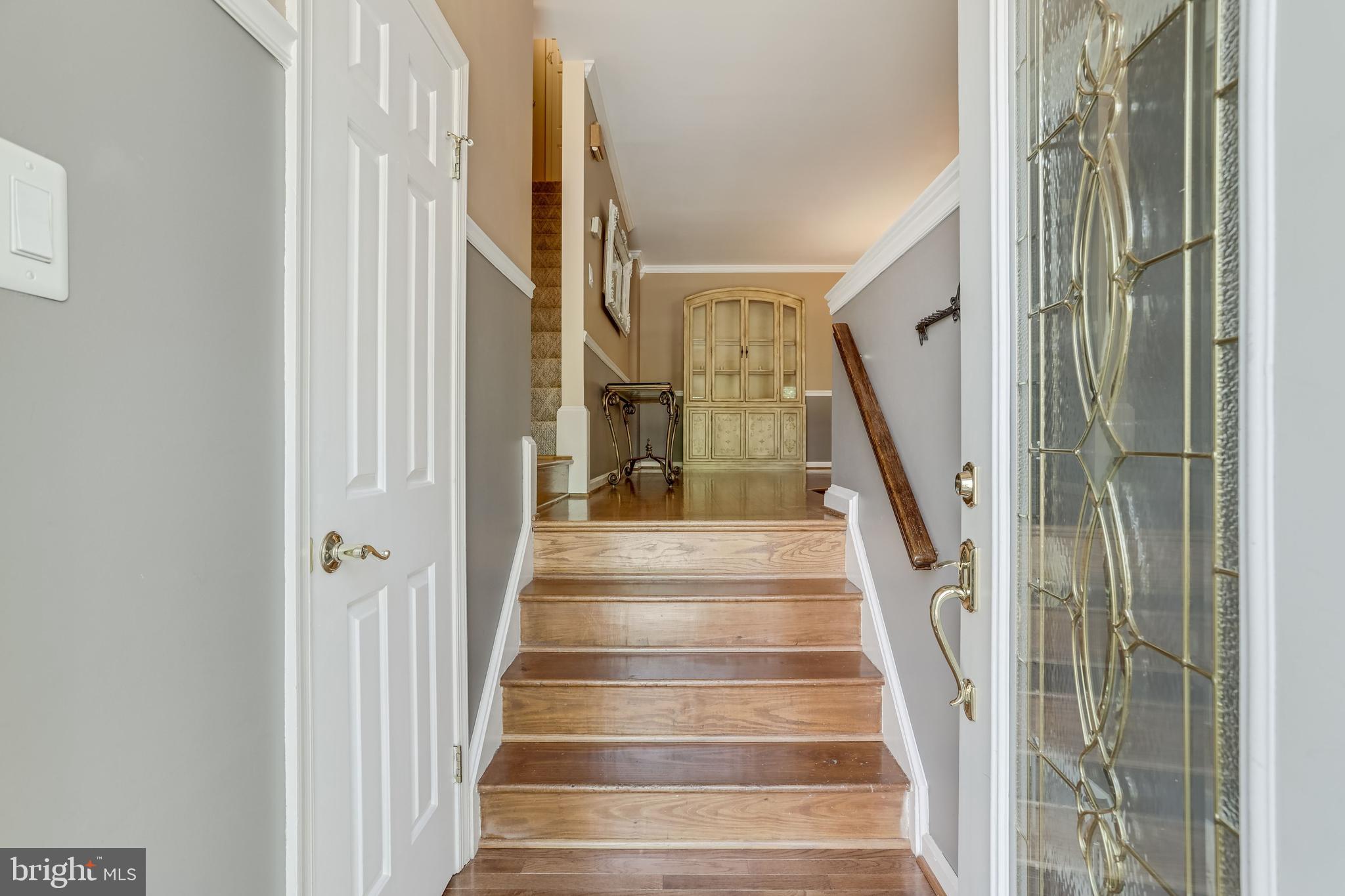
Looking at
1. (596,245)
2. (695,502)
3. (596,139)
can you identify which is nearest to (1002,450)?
(695,502)

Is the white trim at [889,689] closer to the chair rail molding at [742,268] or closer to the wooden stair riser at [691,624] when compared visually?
the wooden stair riser at [691,624]

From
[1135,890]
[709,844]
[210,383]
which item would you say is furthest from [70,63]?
[709,844]

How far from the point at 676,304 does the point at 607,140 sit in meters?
3.47

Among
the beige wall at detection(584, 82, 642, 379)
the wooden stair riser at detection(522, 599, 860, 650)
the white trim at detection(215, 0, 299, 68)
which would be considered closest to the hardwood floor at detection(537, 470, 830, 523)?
the wooden stair riser at detection(522, 599, 860, 650)

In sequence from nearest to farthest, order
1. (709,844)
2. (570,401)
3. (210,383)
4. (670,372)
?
1. (210,383)
2. (709,844)
3. (570,401)
4. (670,372)

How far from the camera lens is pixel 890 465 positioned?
186cm

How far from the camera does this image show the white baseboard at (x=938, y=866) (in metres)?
1.54

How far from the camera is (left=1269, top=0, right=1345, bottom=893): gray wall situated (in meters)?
0.42

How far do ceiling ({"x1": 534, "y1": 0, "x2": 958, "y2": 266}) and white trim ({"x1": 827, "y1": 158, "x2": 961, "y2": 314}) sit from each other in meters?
1.65

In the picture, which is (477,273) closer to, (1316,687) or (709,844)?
(709,844)

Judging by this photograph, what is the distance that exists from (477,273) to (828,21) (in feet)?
7.98

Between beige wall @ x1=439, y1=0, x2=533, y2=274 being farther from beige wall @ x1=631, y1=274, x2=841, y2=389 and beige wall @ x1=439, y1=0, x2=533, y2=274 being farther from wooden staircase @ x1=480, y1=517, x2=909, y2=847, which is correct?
beige wall @ x1=631, y1=274, x2=841, y2=389

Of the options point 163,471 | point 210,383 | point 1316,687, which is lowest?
point 1316,687

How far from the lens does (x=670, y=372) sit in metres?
7.91
